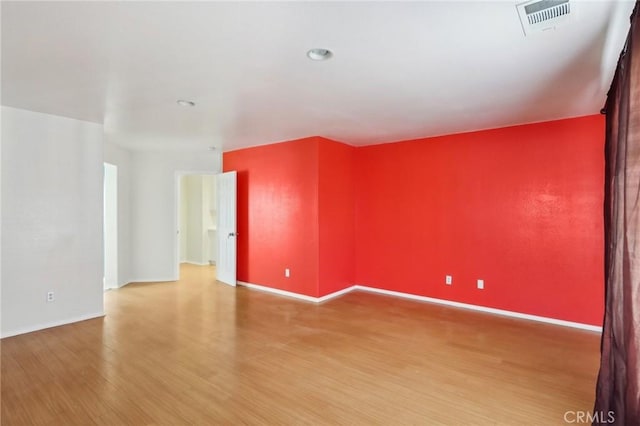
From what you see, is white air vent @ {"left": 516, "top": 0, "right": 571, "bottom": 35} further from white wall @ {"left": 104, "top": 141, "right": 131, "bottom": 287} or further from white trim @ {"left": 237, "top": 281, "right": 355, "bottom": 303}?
white wall @ {"left": 104, "top": 141, "right": 131, "bottom": 287}

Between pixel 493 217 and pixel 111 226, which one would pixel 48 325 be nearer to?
pixel 111 226

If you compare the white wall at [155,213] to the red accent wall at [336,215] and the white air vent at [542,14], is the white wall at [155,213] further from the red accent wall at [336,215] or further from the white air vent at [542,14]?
the white air vent at [542,14]

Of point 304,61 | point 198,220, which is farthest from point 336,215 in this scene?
point 198,220

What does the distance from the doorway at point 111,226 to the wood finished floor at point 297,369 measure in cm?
161

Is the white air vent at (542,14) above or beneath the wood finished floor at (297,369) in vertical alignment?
above

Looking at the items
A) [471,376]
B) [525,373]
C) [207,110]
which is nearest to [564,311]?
[525,373]

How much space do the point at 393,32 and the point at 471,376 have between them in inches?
104

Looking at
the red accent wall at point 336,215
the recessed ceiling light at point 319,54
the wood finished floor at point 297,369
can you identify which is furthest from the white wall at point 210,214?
the recessed ceiling light at point 319,54

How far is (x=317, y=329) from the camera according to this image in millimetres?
3771

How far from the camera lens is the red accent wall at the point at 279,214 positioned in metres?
4.90

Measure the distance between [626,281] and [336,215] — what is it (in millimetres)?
3858

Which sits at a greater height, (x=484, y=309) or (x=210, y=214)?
(x=210, y=214)

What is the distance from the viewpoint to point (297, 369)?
2.83 metres

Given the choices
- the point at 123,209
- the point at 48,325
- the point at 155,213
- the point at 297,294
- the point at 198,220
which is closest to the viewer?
the point at 48,325
